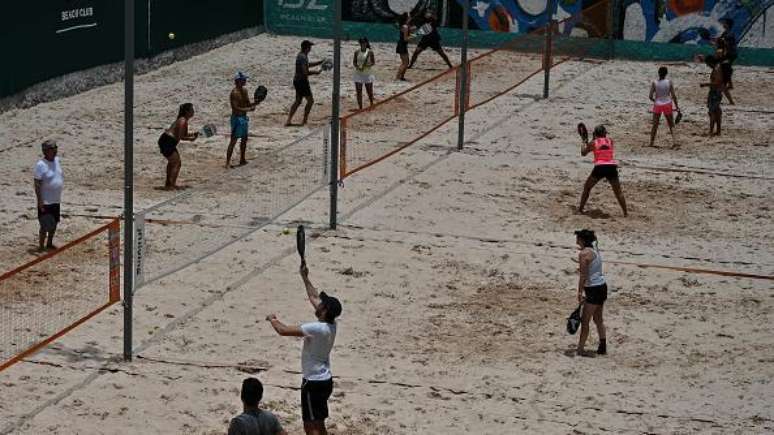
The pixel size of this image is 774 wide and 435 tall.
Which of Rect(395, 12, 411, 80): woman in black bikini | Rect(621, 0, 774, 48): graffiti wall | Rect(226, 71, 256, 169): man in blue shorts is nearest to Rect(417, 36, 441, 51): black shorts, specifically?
Rect(395, 12, 411, 80): woman in black bikini

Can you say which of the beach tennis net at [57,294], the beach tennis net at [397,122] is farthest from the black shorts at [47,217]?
the beach tennis net at [397,122]

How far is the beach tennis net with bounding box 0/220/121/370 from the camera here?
14625mm

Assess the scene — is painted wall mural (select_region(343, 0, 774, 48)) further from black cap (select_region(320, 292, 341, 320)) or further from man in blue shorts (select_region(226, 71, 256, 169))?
black cap (select_region(320, 292, 341, 320))

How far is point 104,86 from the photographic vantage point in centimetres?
3064

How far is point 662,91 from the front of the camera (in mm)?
25625

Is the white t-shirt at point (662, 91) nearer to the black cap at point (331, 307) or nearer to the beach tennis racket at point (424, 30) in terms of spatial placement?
the beach tennis racket at point (424, 30)

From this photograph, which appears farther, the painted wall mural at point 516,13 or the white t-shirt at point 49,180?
the painted wall mural at point 516,13

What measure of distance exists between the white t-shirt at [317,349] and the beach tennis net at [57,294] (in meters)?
2.92

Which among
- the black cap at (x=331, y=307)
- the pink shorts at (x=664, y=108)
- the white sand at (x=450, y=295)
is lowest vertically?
the white sand at (x=450, y=295)

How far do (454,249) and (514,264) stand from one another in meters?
0.92

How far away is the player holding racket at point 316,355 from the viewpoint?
11.9 m

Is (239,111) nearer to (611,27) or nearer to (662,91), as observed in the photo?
(662,91)

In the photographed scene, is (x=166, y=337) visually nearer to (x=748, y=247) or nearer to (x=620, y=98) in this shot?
(x=748, y=247)

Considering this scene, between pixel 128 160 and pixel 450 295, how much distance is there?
15.7 feet
